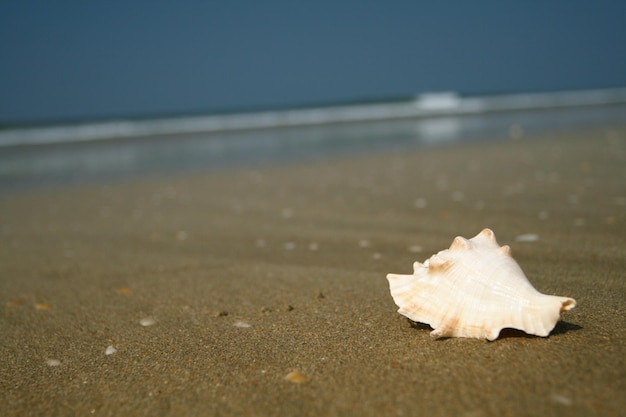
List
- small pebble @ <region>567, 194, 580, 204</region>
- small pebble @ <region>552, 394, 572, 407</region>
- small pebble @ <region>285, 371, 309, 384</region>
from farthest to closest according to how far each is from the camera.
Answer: small pebble @ <region>567, 194, 580, 204</region>, small pebble @ <region>285, 371, 309, 384</region>, small pebble @ <region>552, 394, 572, 407</region>

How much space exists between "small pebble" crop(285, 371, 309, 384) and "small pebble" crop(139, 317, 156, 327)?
3.82 ft

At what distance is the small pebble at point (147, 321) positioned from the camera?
311 cm

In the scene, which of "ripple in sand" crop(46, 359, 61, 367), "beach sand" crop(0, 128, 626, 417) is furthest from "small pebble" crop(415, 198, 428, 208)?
"ripple in sand" crop(46, 359, 61, 367)

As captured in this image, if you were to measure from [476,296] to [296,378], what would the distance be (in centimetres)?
77

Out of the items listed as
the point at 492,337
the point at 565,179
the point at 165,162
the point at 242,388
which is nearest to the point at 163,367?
the point at 242,388

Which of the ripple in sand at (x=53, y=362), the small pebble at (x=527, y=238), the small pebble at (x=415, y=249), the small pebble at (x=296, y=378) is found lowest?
the small pebble at (x=415, y=249)

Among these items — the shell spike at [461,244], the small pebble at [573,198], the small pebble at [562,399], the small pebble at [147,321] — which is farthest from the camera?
the small pebble at [573,198]

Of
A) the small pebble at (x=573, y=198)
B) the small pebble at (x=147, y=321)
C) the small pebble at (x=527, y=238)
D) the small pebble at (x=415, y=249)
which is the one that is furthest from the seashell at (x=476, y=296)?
the small pebble at (x=573, y=198)

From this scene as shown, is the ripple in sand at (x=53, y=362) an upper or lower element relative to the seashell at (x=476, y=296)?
lower

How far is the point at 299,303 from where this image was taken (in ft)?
10.7

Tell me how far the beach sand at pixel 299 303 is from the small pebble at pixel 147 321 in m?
0.02

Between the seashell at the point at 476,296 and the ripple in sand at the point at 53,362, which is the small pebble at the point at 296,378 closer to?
the seashell at the point at 476,296

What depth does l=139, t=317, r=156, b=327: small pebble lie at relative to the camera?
311cm

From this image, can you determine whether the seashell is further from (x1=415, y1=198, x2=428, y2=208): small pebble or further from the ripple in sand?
(x1=415, y1=198, x2=428, y2=208): small pebble
